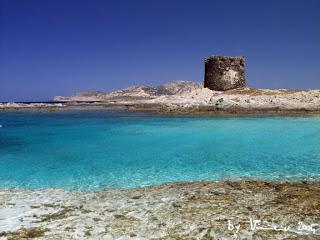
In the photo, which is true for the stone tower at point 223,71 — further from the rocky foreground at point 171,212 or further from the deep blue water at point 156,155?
the rocky foreground at point 171,212

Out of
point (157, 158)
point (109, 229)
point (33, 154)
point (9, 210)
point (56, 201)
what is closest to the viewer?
point (109, 229)

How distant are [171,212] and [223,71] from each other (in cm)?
4021

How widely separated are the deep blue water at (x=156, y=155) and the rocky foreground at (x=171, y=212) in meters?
1.54

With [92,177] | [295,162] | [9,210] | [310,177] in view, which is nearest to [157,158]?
[92,177]

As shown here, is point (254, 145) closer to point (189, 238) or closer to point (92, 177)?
point (92, 177)

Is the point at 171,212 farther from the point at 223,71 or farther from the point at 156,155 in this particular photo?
the point at 223,71

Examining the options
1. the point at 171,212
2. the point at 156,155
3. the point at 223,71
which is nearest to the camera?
the point at 171,212

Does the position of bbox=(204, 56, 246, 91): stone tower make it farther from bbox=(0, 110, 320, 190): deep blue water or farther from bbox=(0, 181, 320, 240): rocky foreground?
bbox=(0, 181, 320, 240): rocky foreground

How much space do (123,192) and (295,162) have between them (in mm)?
6717

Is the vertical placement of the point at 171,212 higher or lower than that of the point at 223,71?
lower

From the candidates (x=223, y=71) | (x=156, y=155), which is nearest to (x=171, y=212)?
(x=156, y=155)

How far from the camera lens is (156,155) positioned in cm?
1608

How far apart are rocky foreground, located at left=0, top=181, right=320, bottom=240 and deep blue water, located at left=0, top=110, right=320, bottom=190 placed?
154 centimetres

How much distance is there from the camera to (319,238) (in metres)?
6.16
